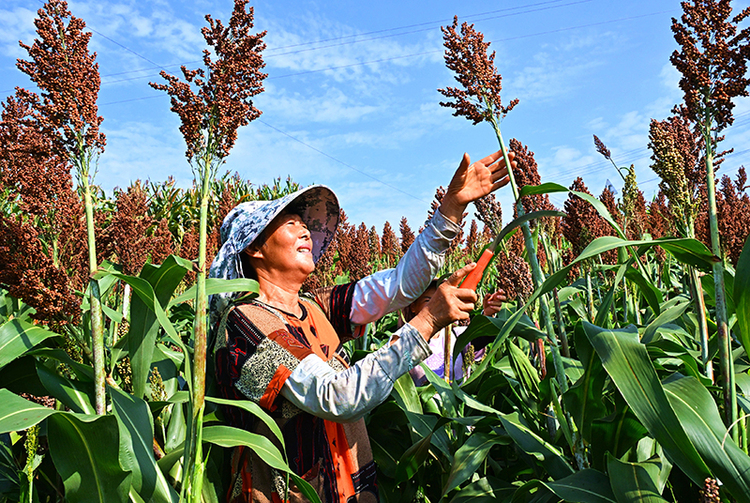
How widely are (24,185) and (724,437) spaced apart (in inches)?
96.9

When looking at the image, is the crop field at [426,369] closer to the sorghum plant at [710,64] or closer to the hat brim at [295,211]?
the sorghum plant at [710,64]

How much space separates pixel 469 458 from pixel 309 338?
2.62 ft

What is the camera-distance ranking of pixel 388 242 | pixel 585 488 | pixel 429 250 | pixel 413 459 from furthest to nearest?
pixel 388 242, pixel 429 250, pixel 413 459, pixel 585 488

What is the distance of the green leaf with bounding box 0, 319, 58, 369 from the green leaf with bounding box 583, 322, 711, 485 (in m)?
1.79

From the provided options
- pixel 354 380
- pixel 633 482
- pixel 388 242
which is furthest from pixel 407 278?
pixel 388 242

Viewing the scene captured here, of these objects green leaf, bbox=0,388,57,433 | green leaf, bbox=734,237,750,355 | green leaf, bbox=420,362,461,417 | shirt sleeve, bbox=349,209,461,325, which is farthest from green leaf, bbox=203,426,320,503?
green leaf, bbox=734,237,750,355

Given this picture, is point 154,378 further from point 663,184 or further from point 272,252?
point 663,184

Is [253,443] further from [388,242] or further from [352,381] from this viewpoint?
[388,242]

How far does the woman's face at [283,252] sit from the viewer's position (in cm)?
228

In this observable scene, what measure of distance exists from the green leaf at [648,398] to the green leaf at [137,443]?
4.35ft

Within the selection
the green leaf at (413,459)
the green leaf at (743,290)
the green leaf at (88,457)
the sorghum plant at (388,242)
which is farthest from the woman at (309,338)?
the sorghum plant at (388,242)

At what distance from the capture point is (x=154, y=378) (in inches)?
75.1

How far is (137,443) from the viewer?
154 cm

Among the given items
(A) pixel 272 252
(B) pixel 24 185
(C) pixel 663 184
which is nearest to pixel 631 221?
(C) pixel 663 184
